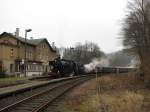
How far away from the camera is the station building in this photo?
5887cm

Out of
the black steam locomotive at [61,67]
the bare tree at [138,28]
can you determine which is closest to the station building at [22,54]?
the black steam locomotive at [61,67]

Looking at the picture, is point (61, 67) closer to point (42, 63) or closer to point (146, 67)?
point (146, 67)

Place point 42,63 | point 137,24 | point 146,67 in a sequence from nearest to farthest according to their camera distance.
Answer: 1. point 146,67
2. point 137,24
3. point 42,63

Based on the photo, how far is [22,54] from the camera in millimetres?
67438

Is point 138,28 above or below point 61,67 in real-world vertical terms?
above

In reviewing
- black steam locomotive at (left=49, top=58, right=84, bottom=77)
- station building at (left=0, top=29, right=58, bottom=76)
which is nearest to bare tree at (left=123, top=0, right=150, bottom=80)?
black steam locomotive at (left=49, top=58, right=84, bottom=77)

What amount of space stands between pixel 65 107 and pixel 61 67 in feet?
108

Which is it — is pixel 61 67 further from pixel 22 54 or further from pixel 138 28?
pixel 22 54

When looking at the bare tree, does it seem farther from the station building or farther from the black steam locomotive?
the station building

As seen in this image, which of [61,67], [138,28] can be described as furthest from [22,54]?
[138,28]

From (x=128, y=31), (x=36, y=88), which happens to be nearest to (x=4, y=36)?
(x=128, y=31)

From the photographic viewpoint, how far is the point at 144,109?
51.4 ft

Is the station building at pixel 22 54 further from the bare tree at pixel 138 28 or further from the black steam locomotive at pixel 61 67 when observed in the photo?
the bare tree at pixel 138 28

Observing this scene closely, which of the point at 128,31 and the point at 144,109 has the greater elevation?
the point at 128,31
